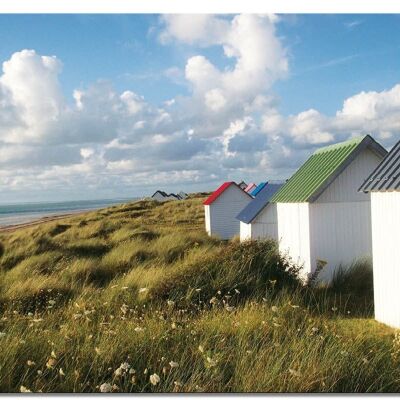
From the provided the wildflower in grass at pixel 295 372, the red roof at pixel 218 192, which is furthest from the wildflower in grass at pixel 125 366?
the red roof at pixel 218 192

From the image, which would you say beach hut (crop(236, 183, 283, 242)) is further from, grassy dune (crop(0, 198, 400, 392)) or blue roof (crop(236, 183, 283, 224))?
grassy dune (crop(0, 198, 400, 392))

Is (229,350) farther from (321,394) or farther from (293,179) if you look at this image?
(293,179)

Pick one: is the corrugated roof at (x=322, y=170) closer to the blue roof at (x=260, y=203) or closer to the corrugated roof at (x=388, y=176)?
the corrugated roof at (x=388, y=176)

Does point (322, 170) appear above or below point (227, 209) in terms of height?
above

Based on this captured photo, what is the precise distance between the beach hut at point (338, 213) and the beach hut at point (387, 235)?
2511mm

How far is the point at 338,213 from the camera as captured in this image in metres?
11.8

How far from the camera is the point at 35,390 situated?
504cm

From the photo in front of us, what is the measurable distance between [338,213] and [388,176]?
3471 mm

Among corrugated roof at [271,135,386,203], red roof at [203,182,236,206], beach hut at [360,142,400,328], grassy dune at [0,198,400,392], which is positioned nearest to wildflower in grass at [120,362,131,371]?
grassy dune at [0,198,400,392]

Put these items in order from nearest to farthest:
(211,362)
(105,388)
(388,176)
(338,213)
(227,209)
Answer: (105,388)
(211,362)
(388,176)
(338,213)
(227,209)
